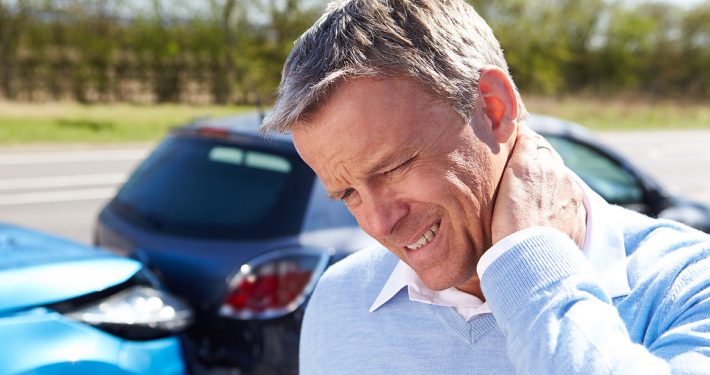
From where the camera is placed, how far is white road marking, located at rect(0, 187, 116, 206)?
392 inches

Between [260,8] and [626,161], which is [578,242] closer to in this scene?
[626,161]

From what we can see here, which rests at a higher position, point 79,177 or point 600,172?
point 600,172

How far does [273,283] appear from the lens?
3238mm

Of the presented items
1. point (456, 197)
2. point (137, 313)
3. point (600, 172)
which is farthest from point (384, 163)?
point (600, 172)

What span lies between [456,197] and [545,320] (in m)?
0.30

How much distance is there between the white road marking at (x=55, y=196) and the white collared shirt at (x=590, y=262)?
8.97 m

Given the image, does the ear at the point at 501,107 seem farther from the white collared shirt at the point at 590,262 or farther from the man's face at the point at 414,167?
the white collared shirt at the point at 590,262

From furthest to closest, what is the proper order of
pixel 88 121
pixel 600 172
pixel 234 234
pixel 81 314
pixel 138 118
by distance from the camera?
pixel 138 118, pixel 88 121, pixel 600 172, pixel 234 234, pixel 81 314

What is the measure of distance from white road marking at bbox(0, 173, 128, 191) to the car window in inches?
322

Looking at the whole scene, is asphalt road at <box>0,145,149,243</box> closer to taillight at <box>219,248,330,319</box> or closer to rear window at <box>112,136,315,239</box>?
rear window at <box>112,136,315,239</box>

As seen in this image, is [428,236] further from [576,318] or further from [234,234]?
[234,234]

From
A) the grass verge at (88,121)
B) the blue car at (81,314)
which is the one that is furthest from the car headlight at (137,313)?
the grass verge at (88,121)

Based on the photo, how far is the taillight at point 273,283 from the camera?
126 inches

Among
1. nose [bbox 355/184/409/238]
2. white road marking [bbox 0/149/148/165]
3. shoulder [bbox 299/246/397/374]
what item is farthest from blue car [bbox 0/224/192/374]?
white road marking [bbox 0/149/148/165]
